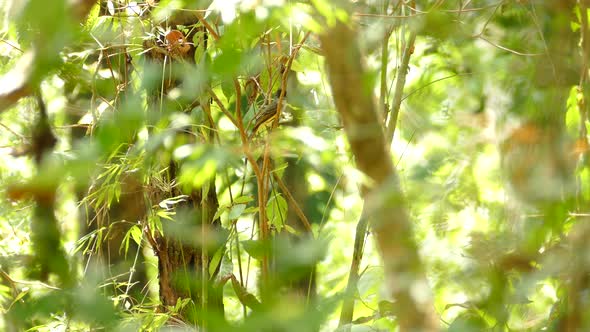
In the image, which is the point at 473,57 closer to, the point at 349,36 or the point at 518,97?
the point at 518,97

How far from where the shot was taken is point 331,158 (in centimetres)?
83

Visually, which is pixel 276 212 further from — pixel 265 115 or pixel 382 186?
pixel 382 186

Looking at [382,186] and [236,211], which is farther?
[236,211]

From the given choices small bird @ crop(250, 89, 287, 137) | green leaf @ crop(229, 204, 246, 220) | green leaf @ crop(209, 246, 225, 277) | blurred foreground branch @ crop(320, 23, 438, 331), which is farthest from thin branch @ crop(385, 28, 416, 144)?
blurred foreground branch @ crop(320, 23, 438, 331)

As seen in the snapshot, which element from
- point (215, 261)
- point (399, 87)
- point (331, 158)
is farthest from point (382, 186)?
point (215, 261)

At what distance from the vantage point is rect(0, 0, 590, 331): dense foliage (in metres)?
0.60

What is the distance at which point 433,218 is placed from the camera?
3.92 ft

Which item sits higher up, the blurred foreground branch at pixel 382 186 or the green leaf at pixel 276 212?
the blurred foreground branch at pixel 382 186

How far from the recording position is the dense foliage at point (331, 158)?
595mm

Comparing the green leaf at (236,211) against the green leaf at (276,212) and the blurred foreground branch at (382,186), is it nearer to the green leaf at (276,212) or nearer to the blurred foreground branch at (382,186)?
the green leaf at (276,212)

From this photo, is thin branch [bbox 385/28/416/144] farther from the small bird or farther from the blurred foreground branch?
the blurred foreground branch

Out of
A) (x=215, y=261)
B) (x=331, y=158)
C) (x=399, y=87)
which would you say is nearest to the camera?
(x=331, y=158)

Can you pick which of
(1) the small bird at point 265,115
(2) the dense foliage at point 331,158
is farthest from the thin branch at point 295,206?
(1) the small bird at point 265,115

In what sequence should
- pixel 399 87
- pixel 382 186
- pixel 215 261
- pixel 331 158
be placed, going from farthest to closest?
1. pixel 215 261
2. pixel 399 87
3. pixel 331 158
4. pixel 382 186
